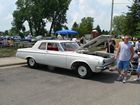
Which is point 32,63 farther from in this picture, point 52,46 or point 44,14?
point 44,14

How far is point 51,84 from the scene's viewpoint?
10.1 metres

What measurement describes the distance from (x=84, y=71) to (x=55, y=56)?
1.54 meters

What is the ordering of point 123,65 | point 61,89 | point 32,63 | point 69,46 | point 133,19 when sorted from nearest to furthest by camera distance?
point 61,89 < point 123,65 < point 69,46 < point 32,63 < point 133,19

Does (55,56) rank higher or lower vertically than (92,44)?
lower

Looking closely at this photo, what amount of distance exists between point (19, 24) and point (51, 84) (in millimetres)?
61668

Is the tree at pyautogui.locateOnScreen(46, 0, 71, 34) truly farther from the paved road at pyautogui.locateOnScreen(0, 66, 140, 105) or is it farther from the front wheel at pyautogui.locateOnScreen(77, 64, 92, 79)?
the front wheel at pyautogui.locateOnScreen(77, 64, 92, 79)

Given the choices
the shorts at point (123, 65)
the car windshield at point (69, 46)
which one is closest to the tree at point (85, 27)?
the car windshield at point (69, 46)

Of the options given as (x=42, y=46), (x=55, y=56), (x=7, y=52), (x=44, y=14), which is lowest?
(x=7, y=52)

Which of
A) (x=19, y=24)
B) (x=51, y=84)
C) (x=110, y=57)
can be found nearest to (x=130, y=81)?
(x=110, y=57)

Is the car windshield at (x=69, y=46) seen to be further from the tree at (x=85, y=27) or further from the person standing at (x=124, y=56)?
the tree at (x=85, y=27)

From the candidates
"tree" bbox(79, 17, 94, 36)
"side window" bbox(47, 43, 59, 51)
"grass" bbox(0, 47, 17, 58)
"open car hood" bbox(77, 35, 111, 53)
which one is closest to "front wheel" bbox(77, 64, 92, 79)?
"open car hood" bbox(77, 35, 111, 53)

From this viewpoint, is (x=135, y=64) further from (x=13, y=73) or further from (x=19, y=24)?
(x=19, y=24)

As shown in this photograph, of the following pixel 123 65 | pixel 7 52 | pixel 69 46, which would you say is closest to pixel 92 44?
pixel 69 46

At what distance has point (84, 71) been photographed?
11570 millimetres
